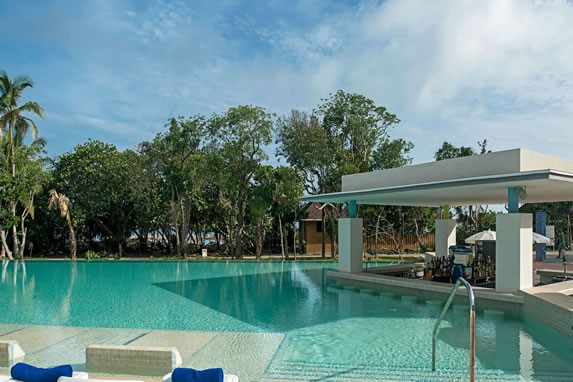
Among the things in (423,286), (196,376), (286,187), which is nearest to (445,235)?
(423,286)

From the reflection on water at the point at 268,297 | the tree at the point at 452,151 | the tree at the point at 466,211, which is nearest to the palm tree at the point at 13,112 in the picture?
the reflection on water at the point at 268,297

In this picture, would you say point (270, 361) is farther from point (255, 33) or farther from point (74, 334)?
point (255, 33)

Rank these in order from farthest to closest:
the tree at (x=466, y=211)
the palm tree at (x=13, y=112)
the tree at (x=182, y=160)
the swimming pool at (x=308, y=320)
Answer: the tree at (x=466, y=211)
the palm tree at (x=13, y=112)
the tree at (x=182, y=160)
the swimming pool at (x=308, y=320)

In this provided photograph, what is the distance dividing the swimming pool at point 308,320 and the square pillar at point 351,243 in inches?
51.2

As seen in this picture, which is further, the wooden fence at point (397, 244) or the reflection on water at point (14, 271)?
the wooden fence at point (397, 244)

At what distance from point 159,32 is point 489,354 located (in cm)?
1492

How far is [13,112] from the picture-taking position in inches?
1094

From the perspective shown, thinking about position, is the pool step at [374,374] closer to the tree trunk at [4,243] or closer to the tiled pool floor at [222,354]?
the tiled pool floor at [222,354]

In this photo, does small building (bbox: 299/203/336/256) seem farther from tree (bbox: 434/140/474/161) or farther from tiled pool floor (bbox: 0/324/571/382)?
tiled pool floor (bbox: 0/324/571/382)

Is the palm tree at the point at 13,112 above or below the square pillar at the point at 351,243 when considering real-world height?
above

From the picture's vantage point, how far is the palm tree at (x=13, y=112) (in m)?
27.9

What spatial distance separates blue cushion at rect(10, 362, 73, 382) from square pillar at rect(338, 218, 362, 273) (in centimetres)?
1335

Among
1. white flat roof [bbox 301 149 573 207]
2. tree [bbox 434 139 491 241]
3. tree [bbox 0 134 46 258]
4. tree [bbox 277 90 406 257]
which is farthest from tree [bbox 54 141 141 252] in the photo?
tree [bbox 434 139 491 241]

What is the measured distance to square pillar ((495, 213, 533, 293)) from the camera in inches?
471
